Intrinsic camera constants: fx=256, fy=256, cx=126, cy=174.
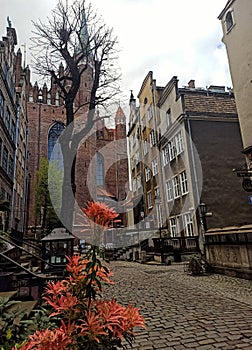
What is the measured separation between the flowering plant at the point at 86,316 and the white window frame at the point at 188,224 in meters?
15.8

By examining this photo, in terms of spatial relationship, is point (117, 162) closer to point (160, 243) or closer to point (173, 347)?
point (160, 243)

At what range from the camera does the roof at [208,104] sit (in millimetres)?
18172

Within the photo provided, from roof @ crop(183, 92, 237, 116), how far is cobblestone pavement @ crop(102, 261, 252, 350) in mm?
12560

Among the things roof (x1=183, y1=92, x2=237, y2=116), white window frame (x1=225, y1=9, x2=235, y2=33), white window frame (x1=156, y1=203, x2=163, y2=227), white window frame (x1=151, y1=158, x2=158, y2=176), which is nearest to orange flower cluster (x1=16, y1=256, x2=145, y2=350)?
white window frame (x1=225, y1=9, x2=235, y2=33)

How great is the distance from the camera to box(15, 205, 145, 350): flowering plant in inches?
59.3

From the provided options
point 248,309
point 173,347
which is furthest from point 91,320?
point 248,309

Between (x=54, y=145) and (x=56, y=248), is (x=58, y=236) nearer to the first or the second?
(x=56, y=248)

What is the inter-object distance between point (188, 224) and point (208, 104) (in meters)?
8.78

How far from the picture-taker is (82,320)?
64.1 inches

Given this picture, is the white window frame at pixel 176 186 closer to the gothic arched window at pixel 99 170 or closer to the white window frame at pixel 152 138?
the white window frame at pixel 152 138

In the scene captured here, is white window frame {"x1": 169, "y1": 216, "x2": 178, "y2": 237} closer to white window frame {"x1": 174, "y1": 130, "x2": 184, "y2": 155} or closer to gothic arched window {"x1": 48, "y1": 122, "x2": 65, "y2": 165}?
white window frame {"x1": 174, "y1": 130, "x2": 184, "y2": 155}

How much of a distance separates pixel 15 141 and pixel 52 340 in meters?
21.3

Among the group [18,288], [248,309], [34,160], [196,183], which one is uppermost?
[34,160]

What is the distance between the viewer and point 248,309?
520cm
